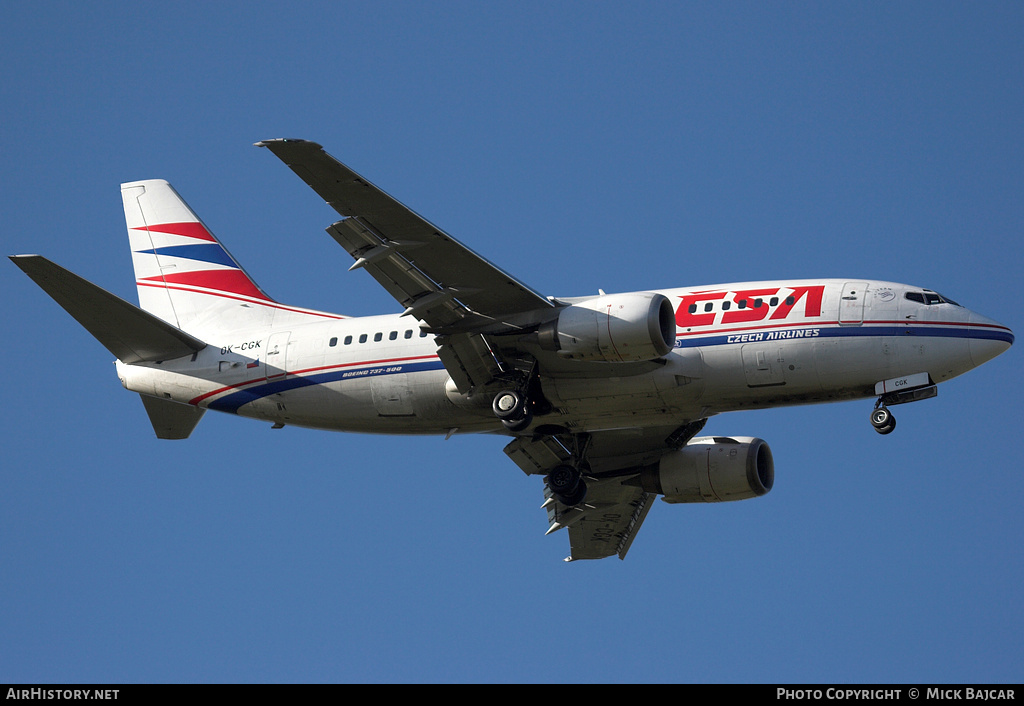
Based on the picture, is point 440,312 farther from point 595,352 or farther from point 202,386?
point 202,386

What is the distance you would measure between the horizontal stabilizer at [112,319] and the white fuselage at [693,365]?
2.03 meters

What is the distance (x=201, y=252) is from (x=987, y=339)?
73.5ft

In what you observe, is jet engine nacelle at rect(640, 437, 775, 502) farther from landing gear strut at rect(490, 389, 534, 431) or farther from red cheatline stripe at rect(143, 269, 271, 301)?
red cheatline stripe at rect(143, 269, 271, 301)

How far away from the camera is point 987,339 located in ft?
99.0

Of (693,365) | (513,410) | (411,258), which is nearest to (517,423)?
(513,410)

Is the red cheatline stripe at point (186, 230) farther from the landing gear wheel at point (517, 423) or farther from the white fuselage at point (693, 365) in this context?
the landing gear wheel at point (517, 423)

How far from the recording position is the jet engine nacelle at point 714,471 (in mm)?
35781

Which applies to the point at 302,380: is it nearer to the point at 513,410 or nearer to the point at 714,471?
the point at 513,410

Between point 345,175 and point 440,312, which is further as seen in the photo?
point 440,312

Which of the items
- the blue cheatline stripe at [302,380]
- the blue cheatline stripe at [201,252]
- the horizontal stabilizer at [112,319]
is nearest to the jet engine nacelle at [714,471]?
the blue cheatline stripe at [302,380]

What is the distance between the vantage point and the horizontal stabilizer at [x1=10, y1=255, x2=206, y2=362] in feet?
101

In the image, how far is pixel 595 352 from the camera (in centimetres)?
2958
